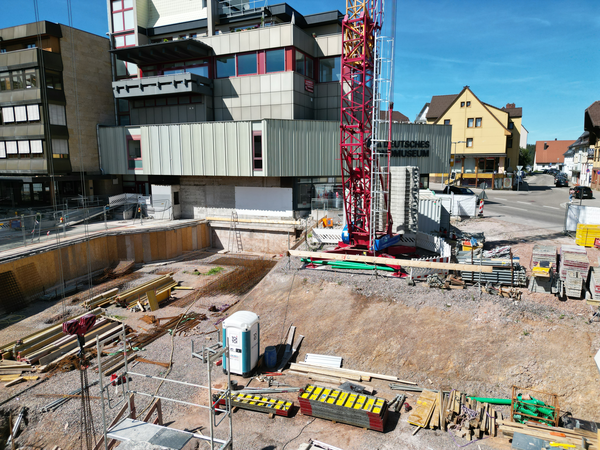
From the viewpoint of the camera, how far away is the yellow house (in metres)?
54.6

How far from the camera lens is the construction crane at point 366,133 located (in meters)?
20.6

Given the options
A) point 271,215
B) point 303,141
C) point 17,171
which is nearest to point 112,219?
point 17,171

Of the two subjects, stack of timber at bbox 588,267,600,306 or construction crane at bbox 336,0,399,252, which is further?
construction crane at bbox 336,0,399,252

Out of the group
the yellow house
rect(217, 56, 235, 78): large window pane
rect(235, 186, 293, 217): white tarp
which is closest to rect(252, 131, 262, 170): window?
rect(235, 186, 293, 217): white tarp

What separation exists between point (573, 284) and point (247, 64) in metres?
27.2

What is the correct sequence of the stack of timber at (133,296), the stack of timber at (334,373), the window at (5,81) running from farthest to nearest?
the window at (5,81)
the stack of timber at (133,296)
the stack of timber at (334,373)

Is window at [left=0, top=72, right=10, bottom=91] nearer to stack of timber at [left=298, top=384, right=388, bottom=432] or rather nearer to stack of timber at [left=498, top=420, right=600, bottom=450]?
stack of timber at [left=298, top=384, right=388, bottom=432]

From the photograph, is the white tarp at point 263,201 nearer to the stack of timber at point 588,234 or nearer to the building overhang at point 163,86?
the building overhang at point 163,86

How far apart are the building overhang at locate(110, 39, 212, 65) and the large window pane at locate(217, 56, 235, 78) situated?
1.15 m

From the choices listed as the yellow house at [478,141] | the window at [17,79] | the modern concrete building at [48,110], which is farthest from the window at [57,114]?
the yellow house at [478,141]

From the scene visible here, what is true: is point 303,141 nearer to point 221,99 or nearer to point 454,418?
point 221,99

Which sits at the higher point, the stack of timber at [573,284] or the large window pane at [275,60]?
the large window pane at [275,60]

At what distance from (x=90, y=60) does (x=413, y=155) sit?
95.0ft

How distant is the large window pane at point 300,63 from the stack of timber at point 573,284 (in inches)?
947
